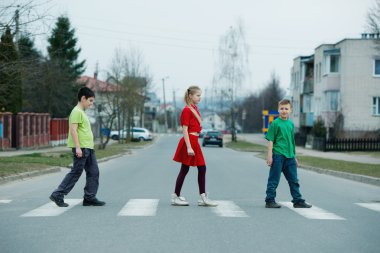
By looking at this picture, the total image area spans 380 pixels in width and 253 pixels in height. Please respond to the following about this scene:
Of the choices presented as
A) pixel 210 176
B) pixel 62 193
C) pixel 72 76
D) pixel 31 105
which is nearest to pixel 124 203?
pixel 62 193

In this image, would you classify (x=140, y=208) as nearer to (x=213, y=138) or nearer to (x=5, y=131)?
(x=5, y=131)

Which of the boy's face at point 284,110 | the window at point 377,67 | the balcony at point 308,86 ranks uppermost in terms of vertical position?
the window at point 377,67

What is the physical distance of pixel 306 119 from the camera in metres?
63.4

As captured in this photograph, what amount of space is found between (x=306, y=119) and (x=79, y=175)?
54.8 metres

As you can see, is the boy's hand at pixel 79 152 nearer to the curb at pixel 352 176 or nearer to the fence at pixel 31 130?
the curb at pixel 352 176

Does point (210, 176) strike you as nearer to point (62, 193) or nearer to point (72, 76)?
point (62, 193)

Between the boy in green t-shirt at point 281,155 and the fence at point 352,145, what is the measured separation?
106 feet

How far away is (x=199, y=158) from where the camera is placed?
33.3 feet

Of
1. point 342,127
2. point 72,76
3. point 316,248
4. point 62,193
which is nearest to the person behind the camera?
point 316,248

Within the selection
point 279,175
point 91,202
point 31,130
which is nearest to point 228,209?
point 279,175

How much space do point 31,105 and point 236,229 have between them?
5787 cm

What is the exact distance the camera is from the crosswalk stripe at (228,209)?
9302mm

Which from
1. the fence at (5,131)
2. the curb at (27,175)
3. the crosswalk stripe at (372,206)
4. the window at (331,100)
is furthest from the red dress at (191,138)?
the window at (331,100)

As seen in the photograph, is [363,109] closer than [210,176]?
No
